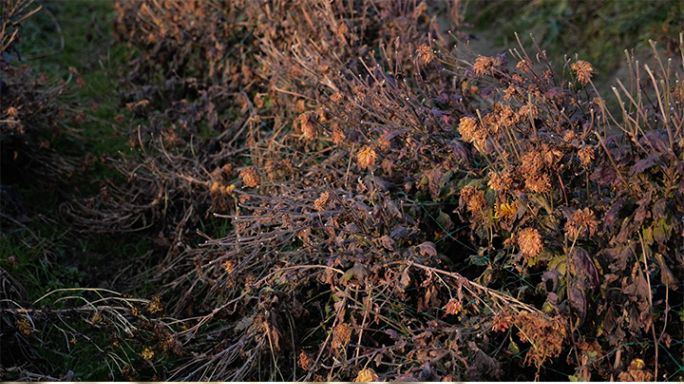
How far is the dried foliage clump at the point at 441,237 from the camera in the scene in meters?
2.32

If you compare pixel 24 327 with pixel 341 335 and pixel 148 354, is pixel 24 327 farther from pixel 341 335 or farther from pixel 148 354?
pixel 341 335

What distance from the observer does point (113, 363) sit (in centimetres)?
308

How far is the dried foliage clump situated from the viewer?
2.32m

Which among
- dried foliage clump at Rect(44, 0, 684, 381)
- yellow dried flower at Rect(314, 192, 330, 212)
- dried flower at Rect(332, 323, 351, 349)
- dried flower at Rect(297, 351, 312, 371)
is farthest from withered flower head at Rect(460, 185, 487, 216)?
dried flower at Rect(297, 351, 312, 371)

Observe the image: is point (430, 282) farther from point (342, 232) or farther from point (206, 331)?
point (206, 331)

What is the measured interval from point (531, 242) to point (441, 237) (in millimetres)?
732

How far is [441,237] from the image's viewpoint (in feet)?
9.78

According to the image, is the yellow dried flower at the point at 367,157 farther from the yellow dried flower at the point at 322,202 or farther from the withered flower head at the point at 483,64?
the withered flower head at the point at 483,64

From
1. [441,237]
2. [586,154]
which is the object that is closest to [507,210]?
[586,154]


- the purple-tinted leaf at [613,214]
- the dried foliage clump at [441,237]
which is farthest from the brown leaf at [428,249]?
the purple-tinted leaf at [613,214]

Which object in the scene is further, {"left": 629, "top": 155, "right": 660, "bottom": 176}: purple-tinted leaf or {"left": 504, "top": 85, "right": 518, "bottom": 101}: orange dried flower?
{"left": 504, "top": 85, "right": 518, "bottom": 101}: orange dried flower

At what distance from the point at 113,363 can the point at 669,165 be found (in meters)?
2.33

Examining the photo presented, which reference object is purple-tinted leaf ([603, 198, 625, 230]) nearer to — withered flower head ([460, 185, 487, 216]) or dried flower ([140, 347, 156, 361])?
withered flower head ([460, 185, 487, 216])

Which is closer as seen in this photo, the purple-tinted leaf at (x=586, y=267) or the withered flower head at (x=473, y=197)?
the purple-tinted leaf at (x=586, y=267)
